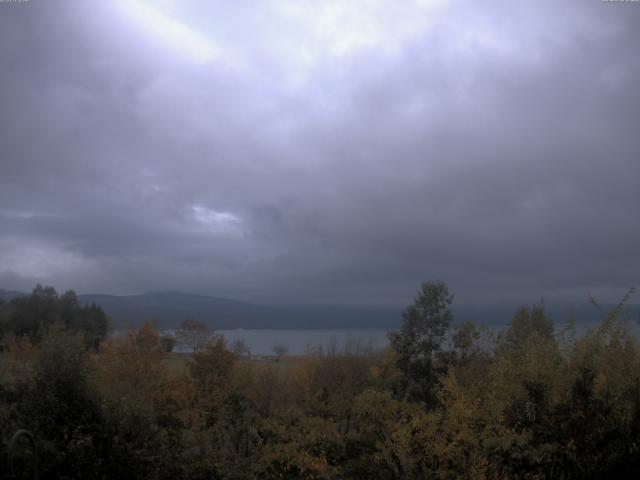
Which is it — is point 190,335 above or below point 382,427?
above

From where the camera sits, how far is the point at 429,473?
13.1 meters

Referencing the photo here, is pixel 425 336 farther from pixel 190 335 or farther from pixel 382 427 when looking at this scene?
pixel 190 335

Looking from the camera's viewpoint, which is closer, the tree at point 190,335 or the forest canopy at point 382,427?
the forest canopy at point 382,427

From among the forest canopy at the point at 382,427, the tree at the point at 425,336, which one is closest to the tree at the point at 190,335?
the tree at the point at 425,336

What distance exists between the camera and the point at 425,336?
27594mm

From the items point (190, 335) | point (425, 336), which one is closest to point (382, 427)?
point (425, 336)

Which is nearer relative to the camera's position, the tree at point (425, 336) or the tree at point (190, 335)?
the tree at point (425, 336)

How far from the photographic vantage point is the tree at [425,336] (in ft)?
89.7

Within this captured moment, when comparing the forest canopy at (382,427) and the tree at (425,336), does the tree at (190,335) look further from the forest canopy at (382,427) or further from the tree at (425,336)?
the forest canopy at (382,427)

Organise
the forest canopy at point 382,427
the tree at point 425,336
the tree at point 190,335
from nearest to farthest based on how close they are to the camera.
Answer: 1. the forest canopy at point 382,427
2. the tree at point 425,336
3. the tree at point 190,335

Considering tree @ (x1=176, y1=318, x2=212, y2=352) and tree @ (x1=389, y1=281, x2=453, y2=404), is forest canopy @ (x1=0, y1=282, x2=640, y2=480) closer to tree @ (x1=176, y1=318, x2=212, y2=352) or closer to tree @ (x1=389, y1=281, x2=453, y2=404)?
tree @ (x1=389, y1=281, x2=453, y2=404)

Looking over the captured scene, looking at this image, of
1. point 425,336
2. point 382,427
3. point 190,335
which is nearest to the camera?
point 382,427

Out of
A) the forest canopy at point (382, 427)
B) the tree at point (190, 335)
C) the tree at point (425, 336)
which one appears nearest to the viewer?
the forest canopy at point (382, 427)

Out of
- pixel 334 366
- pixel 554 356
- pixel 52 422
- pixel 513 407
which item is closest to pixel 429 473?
Answer: pixel 513 407
